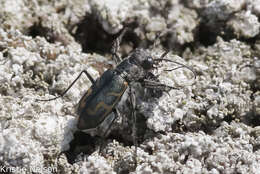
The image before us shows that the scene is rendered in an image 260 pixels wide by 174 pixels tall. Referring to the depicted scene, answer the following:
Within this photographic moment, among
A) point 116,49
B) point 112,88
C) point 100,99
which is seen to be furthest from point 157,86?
point 116,49

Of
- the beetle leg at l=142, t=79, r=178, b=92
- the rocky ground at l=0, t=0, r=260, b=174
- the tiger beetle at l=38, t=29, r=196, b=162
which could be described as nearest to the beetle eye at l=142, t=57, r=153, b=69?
the tiger beetle at l=38, t=29, r=196, b=162

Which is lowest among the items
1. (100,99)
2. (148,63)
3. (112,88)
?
(100,99)

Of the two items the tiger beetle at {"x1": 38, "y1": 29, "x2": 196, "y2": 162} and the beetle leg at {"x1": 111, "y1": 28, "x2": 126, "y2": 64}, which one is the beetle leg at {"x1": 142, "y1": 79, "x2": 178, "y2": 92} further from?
the beetle leg at {"x1": 111, "y1": 28, "x2": 126, "y2": 64}

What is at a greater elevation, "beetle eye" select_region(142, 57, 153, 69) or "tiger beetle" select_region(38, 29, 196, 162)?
"beetle eye" select_region(142, 57, 153, 69)

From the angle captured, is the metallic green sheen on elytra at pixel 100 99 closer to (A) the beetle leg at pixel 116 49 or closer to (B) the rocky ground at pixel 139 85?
(B) the rocky ground at pixel 139 85

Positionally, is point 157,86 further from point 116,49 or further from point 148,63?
point 116,49

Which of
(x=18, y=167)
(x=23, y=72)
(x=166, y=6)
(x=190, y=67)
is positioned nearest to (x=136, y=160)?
(x=18, y=167)
